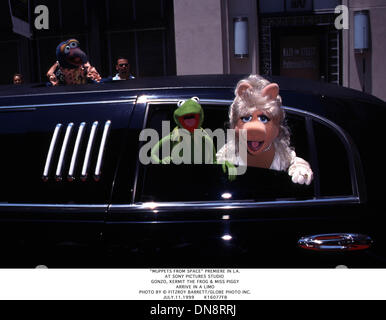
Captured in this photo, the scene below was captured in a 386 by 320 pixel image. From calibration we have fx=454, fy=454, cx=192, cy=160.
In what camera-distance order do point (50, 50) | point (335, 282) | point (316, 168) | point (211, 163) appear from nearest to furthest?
point (335, 282) < point (316, 168) < point (211, 163) < point (50, 50)

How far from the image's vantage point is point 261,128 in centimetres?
204

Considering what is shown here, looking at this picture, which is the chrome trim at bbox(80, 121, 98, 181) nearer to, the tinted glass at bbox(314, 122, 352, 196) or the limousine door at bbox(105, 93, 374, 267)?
the limousine door at bbox(105, 93, 374, 267)

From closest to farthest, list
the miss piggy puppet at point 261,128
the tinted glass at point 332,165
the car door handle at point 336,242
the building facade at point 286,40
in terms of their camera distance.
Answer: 1. the car door handle at point 336,242
2. the tinted glass at point 332,165
3. the miss piggy puppet at point 261,128
4. the building facade at point 286,40

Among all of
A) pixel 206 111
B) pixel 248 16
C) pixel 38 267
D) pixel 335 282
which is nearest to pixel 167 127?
pixel 206 111

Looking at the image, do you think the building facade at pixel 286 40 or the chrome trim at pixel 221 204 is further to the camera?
the building facade at pixel 286 40

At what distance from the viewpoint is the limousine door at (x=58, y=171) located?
2.00m

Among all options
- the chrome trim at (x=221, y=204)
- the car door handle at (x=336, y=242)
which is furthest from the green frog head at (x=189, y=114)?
the car door handle at (x=336, y=242)

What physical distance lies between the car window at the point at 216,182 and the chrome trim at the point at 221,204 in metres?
0.02

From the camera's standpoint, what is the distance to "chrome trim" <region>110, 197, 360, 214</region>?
75.0 inches

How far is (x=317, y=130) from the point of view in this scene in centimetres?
195

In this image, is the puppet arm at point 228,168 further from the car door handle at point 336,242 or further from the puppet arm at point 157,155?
the car door handle at point 336,242

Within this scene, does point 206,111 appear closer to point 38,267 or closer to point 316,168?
point 316,168

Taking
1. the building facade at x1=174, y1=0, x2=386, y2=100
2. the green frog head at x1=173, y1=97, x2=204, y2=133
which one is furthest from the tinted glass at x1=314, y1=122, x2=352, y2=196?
the building facade at x1=174, y1=0, x2=386, y2=100

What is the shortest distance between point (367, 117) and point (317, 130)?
0.25m
